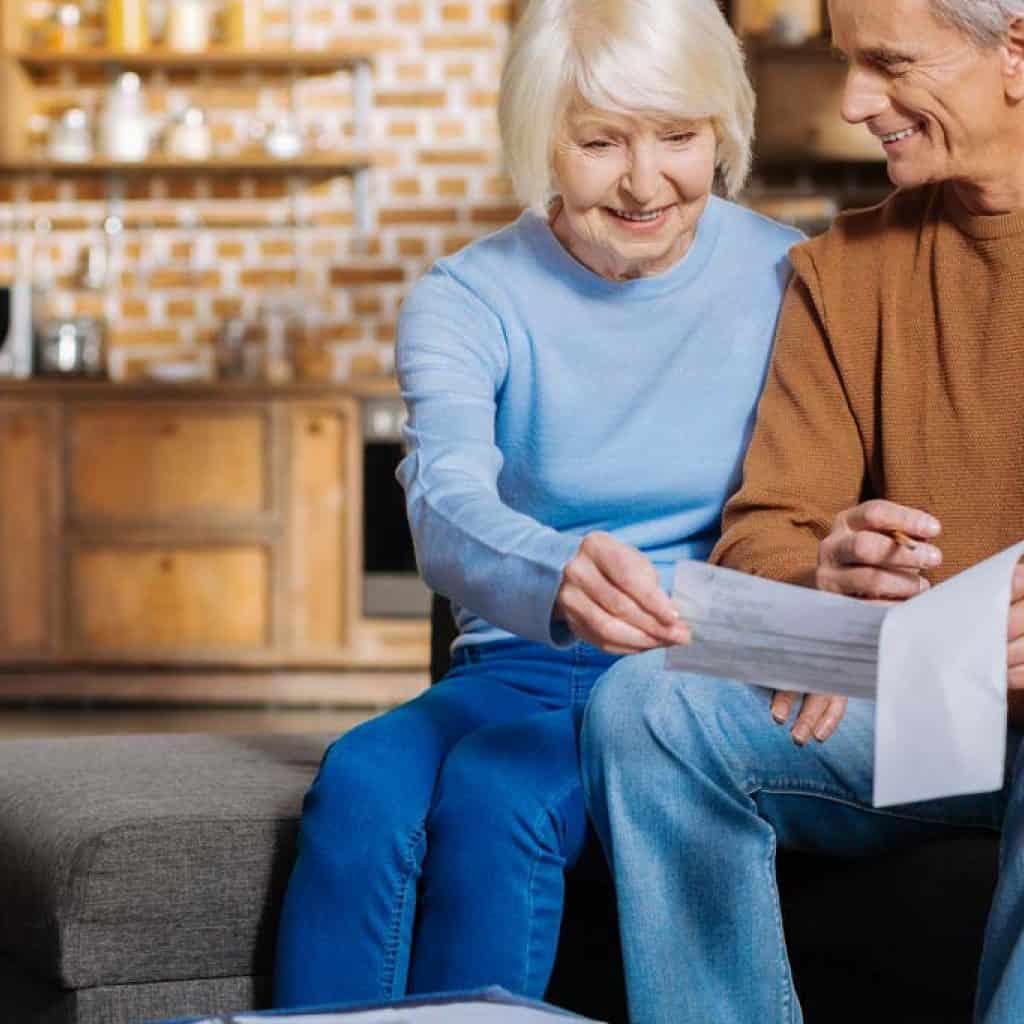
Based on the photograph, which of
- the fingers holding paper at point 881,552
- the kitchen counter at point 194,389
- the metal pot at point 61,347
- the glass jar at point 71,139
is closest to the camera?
the fingers holding paper at point 881,552

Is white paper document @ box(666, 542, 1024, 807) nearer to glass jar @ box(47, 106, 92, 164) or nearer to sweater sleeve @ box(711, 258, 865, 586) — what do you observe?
sweater sleeve @ box(711, 258, 865, 586)

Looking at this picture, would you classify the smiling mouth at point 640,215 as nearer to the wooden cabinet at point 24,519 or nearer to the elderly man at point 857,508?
the elderly man at point 857,508

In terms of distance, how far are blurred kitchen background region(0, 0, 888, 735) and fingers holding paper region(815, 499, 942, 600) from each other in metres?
3.62

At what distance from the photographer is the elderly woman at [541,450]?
155 cm

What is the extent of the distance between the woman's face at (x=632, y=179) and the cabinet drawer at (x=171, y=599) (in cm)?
378

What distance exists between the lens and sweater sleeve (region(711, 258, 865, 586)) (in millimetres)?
1629

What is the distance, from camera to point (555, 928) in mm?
1559

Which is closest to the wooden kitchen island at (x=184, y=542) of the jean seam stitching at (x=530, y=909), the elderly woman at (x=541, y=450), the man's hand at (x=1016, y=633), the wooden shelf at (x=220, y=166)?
the wooden shelf at (x=220, y=166)

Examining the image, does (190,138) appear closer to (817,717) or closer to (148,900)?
(148,900)

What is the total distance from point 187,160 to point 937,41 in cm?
455

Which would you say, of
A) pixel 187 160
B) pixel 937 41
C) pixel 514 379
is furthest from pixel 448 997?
pixel 187 160

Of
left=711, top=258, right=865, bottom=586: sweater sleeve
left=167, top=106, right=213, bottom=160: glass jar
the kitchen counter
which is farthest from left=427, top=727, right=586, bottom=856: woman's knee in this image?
left=167, top=106, right=213, bottom=160: glass jar

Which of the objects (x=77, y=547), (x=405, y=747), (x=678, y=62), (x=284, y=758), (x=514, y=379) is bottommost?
(x=77, y=547)

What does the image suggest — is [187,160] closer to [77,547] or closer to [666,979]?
[77,547]
